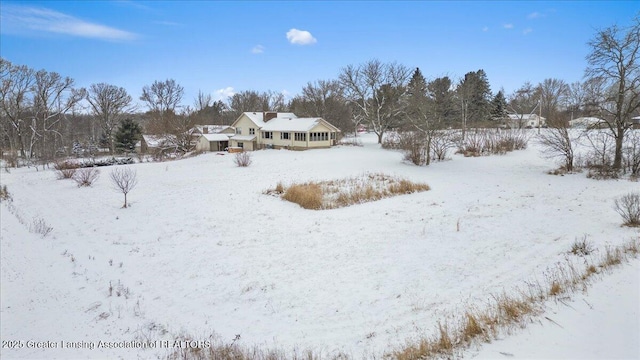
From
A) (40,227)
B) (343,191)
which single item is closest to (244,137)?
(343,191)

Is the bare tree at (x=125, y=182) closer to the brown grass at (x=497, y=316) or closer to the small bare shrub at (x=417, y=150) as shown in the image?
the brown grass at (x=497, y=316)

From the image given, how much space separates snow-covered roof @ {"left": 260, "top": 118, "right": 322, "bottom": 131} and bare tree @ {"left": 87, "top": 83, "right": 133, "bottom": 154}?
80.4ft

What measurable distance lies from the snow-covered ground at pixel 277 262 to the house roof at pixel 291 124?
23871 millimetres

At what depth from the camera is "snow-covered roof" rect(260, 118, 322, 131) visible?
137ft

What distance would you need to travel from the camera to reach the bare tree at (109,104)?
51.5 metres

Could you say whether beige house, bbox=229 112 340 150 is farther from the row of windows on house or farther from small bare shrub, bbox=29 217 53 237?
small bare shrub, bbox=29 217 53 237

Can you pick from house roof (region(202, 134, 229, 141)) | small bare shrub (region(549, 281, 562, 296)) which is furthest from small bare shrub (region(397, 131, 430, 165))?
house roof (region(202, 134, 229, 141))

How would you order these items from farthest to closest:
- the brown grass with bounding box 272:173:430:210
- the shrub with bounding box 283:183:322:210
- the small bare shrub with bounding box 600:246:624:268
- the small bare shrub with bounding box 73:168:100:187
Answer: the small bare shrub with bounding box 73:168:100:187
the brown grass with bounding box 272:173:430:210
the shrub with bounding box 283:183:322:210
the small bare shrub with bounding box 600:246:624:268

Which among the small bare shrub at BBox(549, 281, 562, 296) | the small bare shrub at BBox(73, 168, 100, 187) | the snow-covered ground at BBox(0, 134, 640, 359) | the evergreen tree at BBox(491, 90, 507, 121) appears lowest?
the snow-covered ground at BBox(0, 134, 640, 359)

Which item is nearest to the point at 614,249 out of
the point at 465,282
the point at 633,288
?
the point at 633,288

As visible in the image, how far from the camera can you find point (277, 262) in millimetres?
10172

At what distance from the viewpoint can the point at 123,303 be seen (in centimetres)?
843

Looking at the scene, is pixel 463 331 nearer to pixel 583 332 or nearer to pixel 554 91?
pixel 583 332

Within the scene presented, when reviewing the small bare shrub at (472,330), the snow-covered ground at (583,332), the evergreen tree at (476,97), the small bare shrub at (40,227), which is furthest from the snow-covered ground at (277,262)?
the evergreen tree at (476,97)
